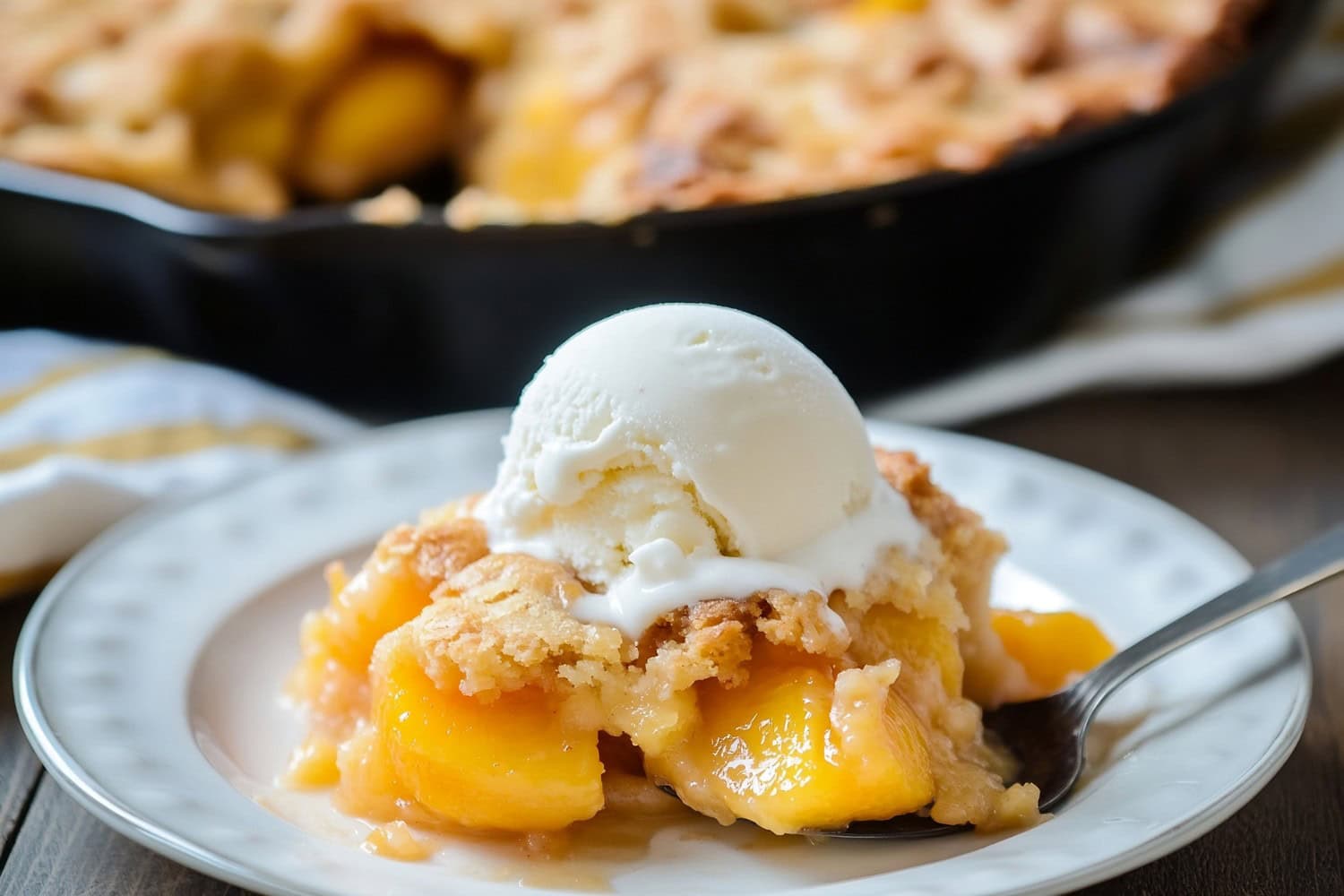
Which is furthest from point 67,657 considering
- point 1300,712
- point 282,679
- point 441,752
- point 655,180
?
point 655,180

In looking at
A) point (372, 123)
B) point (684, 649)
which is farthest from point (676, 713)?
point (372, 123)

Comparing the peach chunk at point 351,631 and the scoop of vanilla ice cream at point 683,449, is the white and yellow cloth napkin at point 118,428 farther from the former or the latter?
the scoop of vanilla ice cream at point 683,449

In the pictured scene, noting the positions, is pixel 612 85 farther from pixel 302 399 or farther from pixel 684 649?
pixel 684 649

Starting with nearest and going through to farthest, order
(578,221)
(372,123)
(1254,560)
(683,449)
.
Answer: (683,449) → (1254,560) → (578,221) → (372,123)

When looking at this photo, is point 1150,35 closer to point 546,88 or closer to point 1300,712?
point 546,88

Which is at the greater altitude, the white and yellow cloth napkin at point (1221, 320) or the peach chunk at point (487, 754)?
the peach chunk at point (487, 754)

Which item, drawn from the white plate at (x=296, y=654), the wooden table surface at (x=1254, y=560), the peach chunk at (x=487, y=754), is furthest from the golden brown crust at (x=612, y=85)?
the peach chunk at (x=487, y=754)

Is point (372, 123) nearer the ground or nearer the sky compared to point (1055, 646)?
nearer the ground
